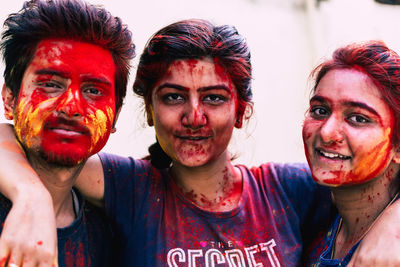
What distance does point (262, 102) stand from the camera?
16.9 ft

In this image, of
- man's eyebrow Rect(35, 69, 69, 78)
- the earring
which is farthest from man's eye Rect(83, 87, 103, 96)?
the earring

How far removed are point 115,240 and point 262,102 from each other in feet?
10.6

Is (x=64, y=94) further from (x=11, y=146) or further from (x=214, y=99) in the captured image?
(x=214, y=99)

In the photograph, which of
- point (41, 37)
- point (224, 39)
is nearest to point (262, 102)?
point (224, 39)

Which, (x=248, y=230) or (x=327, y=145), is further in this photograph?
(x=248, y=230)

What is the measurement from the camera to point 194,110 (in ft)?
6.94

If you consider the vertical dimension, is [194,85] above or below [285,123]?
above

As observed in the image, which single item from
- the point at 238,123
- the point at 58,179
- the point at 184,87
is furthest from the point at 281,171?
the point at 58,179

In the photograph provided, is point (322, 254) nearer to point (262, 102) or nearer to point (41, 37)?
point (41, 37)

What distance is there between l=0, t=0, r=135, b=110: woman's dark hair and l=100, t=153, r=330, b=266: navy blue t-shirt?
488mm

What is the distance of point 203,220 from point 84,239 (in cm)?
52

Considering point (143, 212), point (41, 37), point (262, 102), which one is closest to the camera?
point (41, 37)

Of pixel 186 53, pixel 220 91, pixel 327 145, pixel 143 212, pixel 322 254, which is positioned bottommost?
pixel 322 254

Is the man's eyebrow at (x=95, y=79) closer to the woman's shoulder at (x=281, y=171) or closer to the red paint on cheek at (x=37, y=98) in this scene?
the red paint on cheek at (x=37, y=98)
